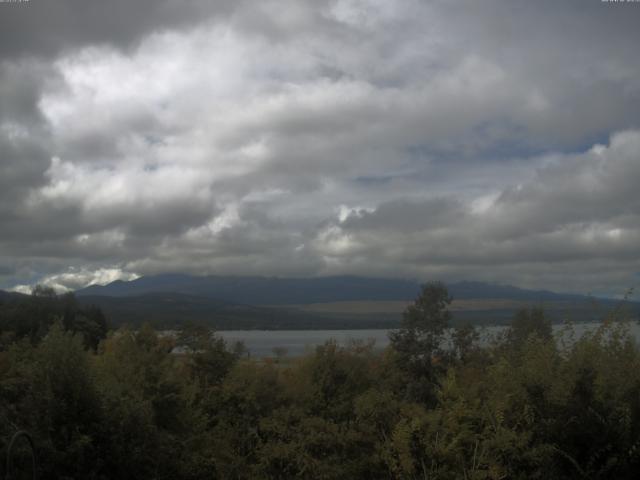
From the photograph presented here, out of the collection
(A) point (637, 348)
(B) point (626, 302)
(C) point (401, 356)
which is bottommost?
(C) point (401, 356)

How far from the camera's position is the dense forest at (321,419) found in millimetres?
9117

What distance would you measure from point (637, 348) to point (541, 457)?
3.80 meters

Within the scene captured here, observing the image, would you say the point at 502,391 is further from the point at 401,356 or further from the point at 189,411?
the point at 401,356

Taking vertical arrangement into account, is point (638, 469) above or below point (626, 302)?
below

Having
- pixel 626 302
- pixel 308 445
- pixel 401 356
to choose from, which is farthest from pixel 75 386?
pixel 401 356

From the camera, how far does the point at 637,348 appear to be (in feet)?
40.8

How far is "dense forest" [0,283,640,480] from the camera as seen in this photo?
912 cm

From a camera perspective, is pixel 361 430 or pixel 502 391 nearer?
pixel 502 391

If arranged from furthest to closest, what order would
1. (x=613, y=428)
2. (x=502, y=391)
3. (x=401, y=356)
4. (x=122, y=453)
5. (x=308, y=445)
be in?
1. (x=401, y=356)
2. (x=308, y=445)
3. (x=502, y=391)
4. (x=613, y=428)
5. (x=122, y=453)

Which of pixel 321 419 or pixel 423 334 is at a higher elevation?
pixel 321 419

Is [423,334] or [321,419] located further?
[423,334]

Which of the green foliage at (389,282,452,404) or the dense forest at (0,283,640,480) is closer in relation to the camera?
the dense forest at (0,283,640,480)

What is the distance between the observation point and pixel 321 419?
42.7 feet

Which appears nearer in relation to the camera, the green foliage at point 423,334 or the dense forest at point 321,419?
the dense forest at point 321,419
